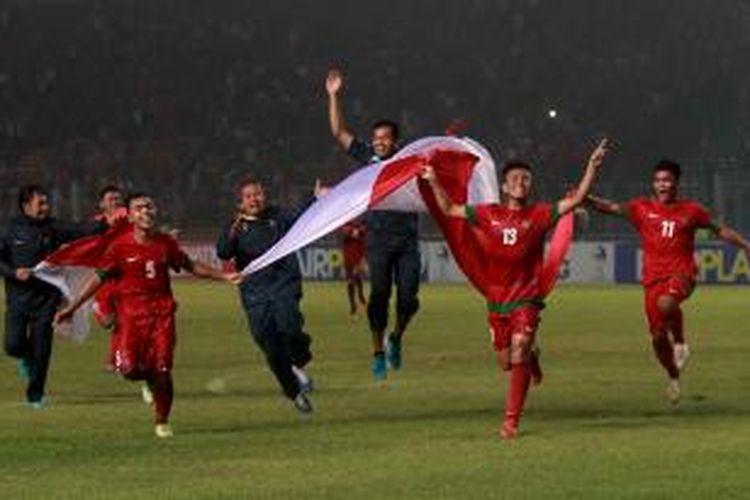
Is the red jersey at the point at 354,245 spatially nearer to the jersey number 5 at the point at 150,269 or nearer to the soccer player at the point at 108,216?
the soccer player at the point at 108,216

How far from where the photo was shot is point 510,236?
12703mm

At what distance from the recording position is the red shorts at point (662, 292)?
15391 mm

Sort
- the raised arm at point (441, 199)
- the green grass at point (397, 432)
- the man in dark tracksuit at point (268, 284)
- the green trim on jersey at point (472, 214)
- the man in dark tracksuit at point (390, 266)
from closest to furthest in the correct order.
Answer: the green grass at point (397, 432) < the green trim on jersey at point (472, 214) < the raised arm at point (441, 199) < the man in dark tracksuit at point (268, 284) < the man in dark tracksuit at point (390, 266)

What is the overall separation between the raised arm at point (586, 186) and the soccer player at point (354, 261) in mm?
21423

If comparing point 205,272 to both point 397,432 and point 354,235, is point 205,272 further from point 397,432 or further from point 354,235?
point 354,235

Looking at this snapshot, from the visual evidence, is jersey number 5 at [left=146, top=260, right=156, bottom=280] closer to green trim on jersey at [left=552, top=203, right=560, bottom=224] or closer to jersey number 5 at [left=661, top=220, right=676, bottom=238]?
green trim on jersey at [left=552, top=203, right=560, bottom=224]

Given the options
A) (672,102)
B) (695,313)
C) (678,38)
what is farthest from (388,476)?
(678,38)

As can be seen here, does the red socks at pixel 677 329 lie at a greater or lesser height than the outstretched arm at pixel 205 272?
lesser

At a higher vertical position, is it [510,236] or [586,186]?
[586,186]

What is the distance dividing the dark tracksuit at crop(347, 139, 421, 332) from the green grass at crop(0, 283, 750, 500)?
32.3 inches

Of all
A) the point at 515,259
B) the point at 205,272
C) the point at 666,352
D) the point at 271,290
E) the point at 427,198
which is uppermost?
the point at 427,198

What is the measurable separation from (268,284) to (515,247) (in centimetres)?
265

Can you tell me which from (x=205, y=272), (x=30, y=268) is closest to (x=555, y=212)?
(x=205, y=272)

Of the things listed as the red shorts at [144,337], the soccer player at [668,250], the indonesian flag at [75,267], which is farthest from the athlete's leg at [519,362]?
the indonesian flag at [75,267]
